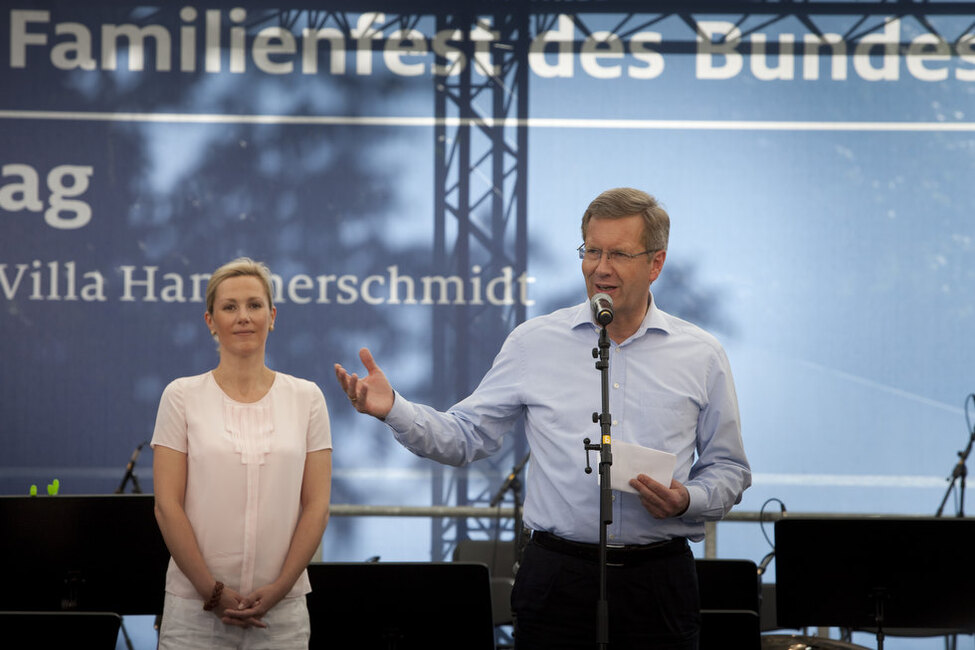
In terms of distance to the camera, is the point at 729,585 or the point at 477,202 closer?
the point at 729,585

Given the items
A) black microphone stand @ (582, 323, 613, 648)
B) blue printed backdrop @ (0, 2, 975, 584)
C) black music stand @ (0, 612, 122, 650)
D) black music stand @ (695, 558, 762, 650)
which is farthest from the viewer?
blue printed backdrop @ (0, 2, 975, 584)

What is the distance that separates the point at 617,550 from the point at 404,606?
1001 mm

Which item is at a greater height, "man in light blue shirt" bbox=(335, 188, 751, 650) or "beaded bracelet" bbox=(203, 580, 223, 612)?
"man in light blue shirt" bbox=(335, 188, 751, 650)

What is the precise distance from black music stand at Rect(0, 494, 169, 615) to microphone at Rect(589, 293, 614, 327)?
2.00 m

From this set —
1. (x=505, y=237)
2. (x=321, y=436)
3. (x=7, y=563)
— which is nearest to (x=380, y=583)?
(x=321, y=436)

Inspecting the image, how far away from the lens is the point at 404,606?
3.34 m

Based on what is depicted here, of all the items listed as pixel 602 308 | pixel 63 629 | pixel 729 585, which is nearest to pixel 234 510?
pixel 63 629

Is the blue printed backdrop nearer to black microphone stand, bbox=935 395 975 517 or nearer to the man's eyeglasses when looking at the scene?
black microphone stand, bbox=935 395 975 517

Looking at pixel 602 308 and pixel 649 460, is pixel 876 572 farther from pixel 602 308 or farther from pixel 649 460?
pixel 602 308

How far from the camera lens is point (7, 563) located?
12.4 feet

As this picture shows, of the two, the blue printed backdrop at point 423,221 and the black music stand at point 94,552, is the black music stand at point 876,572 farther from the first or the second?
the black music stand at point 94,552

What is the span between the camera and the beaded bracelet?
9.22ft

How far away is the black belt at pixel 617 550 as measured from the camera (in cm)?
260

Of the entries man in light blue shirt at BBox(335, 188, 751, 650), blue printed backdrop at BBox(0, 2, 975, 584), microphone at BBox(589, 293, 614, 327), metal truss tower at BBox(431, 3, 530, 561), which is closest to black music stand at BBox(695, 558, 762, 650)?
man in light blue shirt at BBox(335, 188, 751, 650)
